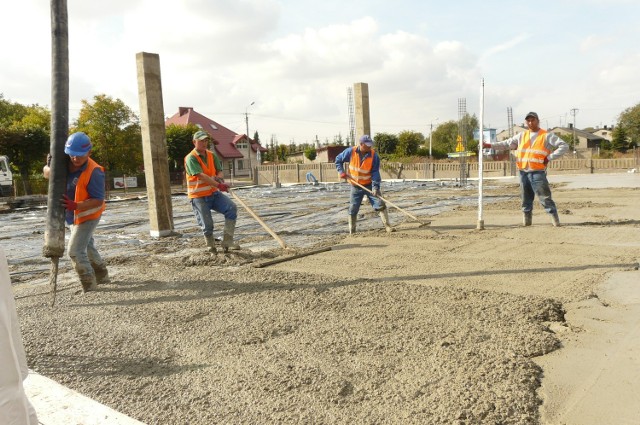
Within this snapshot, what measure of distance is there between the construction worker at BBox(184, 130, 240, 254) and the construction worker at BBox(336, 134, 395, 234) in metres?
2.15

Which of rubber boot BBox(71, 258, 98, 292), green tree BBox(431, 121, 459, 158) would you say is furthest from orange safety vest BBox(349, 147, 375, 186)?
Answer: green tree BBox(431, 121, 459, 158)

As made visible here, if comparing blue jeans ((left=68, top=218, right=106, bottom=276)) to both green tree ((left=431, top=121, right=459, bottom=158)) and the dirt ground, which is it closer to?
the dirt ground

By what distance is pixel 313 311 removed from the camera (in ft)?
13.2

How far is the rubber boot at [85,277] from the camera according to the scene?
5.11m

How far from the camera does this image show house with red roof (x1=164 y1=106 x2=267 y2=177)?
51.6 metres

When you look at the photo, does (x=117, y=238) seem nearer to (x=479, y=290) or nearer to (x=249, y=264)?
(x=249, y=264)

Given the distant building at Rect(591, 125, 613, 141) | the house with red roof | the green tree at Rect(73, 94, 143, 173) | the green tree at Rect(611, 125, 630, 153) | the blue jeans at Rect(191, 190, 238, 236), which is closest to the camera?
the blue jeans at Rect(191, 190, 238, 236)

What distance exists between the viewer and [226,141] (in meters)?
54.1

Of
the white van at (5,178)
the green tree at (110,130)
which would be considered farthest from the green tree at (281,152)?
the white van at (5,178)

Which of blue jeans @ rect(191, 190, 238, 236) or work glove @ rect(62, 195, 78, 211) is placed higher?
work glove @ rect(62, 195, 78, 211)

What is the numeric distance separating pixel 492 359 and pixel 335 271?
2.72 m

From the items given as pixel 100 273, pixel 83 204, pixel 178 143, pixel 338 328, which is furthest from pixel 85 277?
pixel 178 143

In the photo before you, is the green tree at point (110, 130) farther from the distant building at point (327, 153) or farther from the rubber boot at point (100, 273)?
the rubber boot at point (100, 273)

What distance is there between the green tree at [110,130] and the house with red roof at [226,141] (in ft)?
56.4
